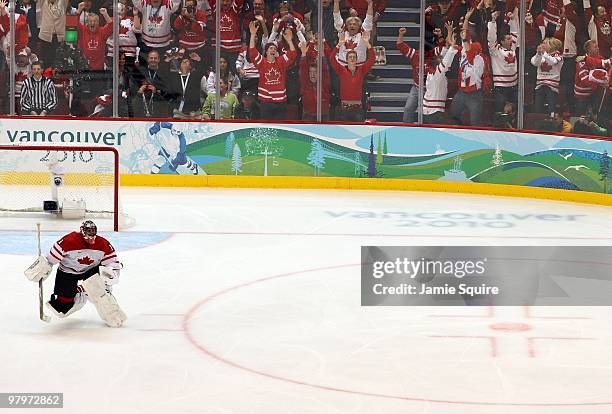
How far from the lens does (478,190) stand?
54.0 ft

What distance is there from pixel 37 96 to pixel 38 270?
902 cm

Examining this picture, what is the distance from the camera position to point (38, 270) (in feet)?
27.2

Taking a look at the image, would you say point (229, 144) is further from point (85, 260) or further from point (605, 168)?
point (85, 260)

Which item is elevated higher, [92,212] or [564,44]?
[564,44]

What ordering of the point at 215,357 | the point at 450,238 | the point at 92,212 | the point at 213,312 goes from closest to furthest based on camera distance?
the point at 215,357, the point at 213,312, the point at 450,238, the point at 92,212

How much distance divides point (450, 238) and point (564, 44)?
443cm

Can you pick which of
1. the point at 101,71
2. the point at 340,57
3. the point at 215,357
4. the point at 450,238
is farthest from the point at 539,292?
the point at 101,71

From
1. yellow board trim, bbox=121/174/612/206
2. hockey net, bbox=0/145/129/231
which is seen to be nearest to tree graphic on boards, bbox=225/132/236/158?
yellow board trim, bbox=121/174/612/206

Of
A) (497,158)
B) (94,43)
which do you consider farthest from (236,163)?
(497,158)

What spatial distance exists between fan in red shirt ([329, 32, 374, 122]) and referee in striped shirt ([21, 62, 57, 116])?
159 inches

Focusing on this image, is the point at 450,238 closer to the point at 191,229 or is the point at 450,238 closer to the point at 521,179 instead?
the point at 191,229

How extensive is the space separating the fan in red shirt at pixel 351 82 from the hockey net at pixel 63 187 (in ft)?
12.4

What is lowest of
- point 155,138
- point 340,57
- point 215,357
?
point 215,357

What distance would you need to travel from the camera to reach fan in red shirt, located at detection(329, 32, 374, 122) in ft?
A: 55.6
